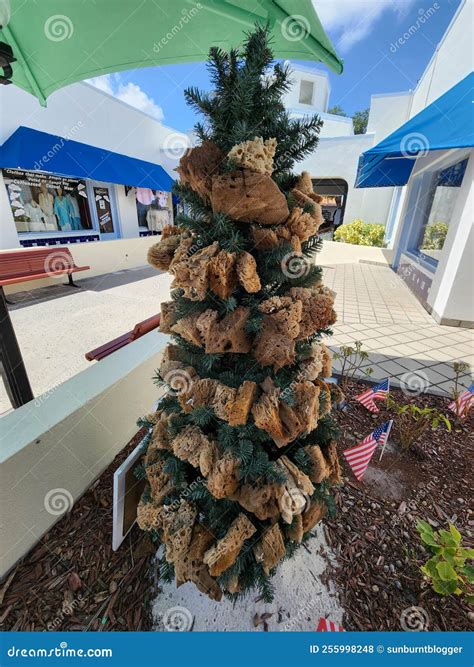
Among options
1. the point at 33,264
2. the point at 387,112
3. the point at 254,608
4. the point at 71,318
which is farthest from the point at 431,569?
the point at 387,112

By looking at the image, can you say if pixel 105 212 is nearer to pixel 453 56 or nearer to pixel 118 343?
pixel 118 343

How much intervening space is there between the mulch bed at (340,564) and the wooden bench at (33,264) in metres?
4.37

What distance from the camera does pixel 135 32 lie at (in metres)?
1.79

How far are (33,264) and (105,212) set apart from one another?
15.7 ft

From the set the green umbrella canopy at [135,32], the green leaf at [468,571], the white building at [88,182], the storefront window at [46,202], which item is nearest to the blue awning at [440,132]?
the green umbrella canopy at [135,32]

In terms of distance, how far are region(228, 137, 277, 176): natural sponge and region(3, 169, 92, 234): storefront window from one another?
27.3 feet

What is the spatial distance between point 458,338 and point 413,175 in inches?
271

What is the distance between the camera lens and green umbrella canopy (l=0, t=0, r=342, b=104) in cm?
147

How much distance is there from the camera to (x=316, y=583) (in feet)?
5.03

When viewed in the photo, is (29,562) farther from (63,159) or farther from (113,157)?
(113,157)

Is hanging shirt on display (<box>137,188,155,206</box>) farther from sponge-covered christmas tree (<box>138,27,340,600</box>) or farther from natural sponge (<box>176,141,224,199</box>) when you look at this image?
natural sponge (<box>176,141,224,199</box>)

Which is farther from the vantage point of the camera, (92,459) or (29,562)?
(92,459)

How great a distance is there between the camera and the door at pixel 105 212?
30.8ft
